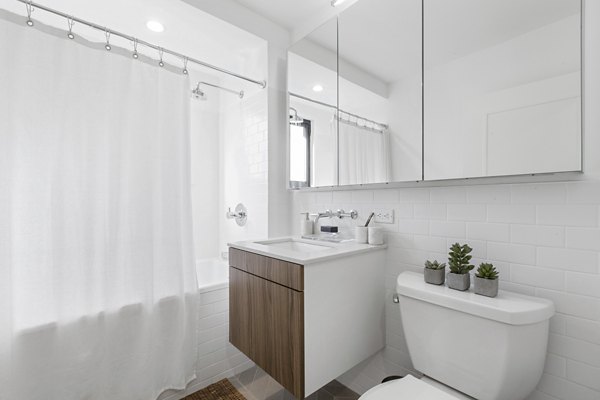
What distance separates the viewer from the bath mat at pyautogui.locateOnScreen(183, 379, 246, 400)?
5.51 ft

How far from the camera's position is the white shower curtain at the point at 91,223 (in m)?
1.19

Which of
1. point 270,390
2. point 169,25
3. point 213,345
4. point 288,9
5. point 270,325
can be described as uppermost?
point 288,9

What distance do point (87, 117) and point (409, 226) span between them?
5.57 feet

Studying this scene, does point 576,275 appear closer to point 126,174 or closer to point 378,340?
point 378,340

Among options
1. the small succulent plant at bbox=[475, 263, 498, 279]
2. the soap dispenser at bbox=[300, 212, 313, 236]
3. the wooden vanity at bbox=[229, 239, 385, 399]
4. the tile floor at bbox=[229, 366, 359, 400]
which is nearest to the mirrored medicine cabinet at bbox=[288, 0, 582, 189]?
the soap dispenser at bbox=[300, 212, 313, 236]

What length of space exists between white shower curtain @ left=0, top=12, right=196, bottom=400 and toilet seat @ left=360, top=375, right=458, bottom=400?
1132 millimetres

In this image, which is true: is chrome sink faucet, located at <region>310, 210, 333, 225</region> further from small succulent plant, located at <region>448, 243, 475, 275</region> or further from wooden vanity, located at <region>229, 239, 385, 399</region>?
small succulent plant, located at <region>448, 243, 475, 275</region>

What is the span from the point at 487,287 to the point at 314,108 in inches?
53.7

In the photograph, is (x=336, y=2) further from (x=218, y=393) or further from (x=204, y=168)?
(x=218, y=393)

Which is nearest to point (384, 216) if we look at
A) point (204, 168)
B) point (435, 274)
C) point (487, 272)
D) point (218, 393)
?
point (435, 274)

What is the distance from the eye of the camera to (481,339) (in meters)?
0.97

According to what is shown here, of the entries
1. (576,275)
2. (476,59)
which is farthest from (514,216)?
(476,59)

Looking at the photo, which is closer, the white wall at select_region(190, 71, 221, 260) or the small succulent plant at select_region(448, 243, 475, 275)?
the small succulent plant at select_region(448, 243, 475, 275)

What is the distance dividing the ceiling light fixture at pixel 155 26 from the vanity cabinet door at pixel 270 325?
1.67 meters
